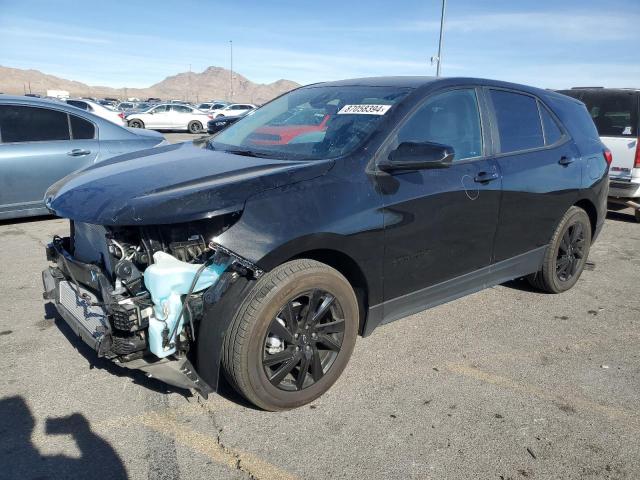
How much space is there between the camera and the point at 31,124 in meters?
6.40

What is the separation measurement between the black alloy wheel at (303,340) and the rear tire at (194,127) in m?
26.2

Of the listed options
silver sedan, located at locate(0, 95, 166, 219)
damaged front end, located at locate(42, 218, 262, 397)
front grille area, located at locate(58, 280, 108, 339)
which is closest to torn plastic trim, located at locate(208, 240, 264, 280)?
damaged front end, located at locate(42, 218, 262, 397)

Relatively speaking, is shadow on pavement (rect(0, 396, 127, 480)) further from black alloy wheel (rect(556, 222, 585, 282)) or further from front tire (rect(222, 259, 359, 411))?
black alloy wheel (rect(556, 222, 585, 282))

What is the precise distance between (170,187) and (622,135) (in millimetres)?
6943

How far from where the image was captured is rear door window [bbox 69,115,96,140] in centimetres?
662

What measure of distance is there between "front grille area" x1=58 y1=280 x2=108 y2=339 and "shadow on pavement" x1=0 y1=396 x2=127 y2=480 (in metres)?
0.49

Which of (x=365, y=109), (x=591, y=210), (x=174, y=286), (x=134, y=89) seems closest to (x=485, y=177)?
(x=365, y=109)

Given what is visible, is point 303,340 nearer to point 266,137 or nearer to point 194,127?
point 266,137

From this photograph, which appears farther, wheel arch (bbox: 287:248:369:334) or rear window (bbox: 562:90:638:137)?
rear window (bbox: 562:90:638:137)

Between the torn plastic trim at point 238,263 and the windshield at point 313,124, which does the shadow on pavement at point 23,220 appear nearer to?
the windshield at point 313,124

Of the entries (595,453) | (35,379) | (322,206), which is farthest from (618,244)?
(35,379)

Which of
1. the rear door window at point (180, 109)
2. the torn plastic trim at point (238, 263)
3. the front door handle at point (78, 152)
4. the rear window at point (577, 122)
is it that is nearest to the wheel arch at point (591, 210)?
the rear window at point (577, 122)

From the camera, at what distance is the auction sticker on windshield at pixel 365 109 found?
3.33 metres

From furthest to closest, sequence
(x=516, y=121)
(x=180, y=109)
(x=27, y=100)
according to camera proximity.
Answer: (x=180, y=109), (x=27, y=100), (x=516, y=121)
